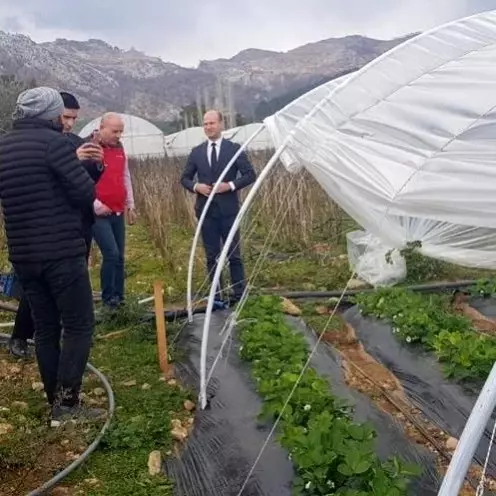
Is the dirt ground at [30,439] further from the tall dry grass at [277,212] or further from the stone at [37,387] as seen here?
the tall dry grass at [277,212]

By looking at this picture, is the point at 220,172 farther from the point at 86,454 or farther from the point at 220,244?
the point at 86,454

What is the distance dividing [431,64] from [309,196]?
5700 mm

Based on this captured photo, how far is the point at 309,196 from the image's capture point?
9.23 meters

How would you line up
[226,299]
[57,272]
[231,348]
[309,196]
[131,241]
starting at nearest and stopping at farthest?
[57,272] < [231,348] < [226,299] < [309,196] < [131,241]

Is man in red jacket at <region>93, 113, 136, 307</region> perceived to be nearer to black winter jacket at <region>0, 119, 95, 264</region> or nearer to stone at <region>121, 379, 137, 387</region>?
stone at <region>121, 379, 137, 387</region>

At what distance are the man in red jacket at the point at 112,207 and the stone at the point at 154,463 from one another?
7.17 feet

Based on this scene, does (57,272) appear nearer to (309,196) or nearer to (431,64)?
(431,64)

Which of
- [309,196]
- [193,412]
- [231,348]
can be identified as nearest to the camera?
[193,412]

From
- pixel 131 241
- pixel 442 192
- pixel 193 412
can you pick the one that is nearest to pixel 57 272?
pixel 193 412

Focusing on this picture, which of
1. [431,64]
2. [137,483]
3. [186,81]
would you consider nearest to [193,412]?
[137,483]

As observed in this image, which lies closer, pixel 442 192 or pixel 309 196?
pixel 442 192

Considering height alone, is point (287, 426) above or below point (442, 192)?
below

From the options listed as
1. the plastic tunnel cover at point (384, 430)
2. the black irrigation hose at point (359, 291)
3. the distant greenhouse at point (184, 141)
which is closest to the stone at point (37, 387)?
the plastic tunnel cover at point (384, 430)

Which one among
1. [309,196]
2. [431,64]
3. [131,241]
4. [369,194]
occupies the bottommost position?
[131,241]
